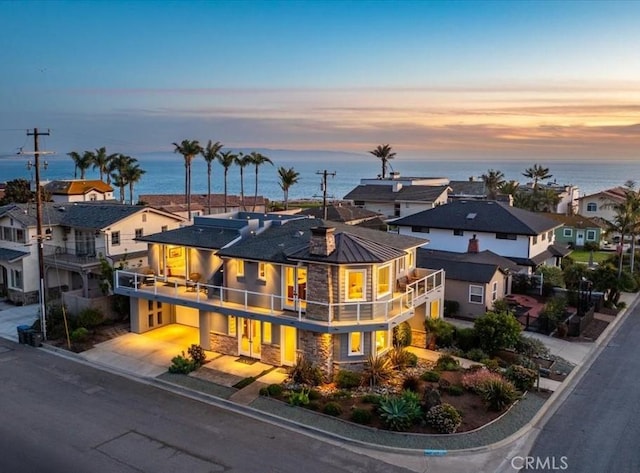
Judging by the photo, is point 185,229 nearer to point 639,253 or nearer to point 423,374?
point 423,374

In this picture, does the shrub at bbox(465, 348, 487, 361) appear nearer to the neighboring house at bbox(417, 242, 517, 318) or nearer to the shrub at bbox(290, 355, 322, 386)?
the shrub at bbox(290, 355, 322, 386)

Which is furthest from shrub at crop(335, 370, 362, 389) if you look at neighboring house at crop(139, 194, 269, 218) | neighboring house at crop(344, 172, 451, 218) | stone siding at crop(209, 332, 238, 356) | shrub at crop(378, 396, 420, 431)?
neighboring house at crop(139, 194, 269, 218)

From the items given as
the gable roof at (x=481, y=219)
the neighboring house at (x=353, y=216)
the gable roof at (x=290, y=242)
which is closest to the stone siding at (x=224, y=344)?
the gable roof at (x=290, y=242)

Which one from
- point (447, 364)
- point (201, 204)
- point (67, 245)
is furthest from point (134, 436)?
point (201, 204)

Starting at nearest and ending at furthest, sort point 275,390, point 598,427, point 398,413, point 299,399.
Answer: point 398,413
point 598,427
point 299,399
point 275,390

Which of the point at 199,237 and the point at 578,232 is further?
the point at 578,232

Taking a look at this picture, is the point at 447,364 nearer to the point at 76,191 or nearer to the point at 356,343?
the point at 356,343
